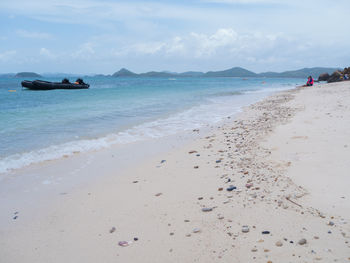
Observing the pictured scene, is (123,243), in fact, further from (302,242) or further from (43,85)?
(43,85)

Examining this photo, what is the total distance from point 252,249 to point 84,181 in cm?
445

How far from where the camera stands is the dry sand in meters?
3.45

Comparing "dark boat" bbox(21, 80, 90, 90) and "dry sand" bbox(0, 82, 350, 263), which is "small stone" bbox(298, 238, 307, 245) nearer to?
A: "dry sand" bbox(0, 82, 350, 263)

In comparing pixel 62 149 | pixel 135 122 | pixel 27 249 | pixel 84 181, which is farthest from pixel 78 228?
pixel 135 122

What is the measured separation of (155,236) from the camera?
153 inches

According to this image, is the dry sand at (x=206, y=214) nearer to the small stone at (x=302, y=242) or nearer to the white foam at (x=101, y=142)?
the small stone at (x=302, y=242)

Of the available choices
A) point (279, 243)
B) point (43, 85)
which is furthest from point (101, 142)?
point (43, 85)

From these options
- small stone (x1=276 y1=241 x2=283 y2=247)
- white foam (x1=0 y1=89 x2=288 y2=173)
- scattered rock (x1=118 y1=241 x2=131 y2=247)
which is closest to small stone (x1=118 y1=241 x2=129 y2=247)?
scattered rock (x1=118 y1=241 x2=131 y2=247)

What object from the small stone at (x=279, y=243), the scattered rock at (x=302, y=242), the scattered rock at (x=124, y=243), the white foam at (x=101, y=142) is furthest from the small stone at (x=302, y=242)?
the white foam at (x=101, y=142)

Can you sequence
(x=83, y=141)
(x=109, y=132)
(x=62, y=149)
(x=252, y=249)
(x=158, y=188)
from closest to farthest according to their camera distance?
(x=252, y=249), (x=158, y=188), (x=62, y=149), (x=83, y=141), (x=109, y=132)

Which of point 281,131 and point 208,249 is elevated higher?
point 281,131

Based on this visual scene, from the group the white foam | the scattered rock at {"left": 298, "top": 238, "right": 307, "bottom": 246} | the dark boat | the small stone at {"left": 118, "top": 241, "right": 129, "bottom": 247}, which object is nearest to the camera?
the scattered rock at {"left": 298, "top": 238, "right": 307, "bottom": 246}

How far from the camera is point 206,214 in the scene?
433 centimetres

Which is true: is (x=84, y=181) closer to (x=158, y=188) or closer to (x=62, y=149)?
(x=158, y=188)
